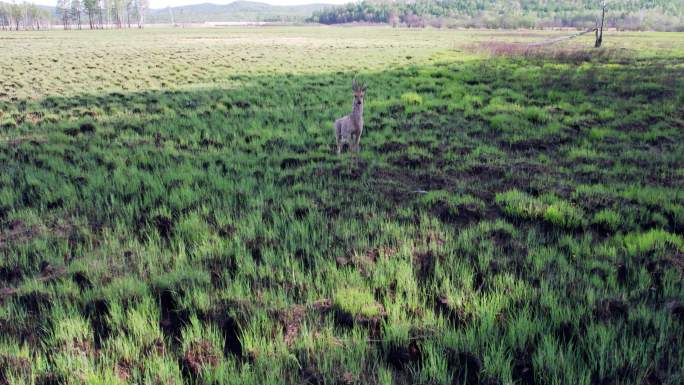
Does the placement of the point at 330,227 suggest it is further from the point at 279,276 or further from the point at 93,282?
the point at 93,282

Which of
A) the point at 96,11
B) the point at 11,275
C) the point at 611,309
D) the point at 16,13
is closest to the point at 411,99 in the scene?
the point at 611,309

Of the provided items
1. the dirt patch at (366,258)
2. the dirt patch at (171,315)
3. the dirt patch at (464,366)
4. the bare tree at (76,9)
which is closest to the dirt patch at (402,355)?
the dirt patch at (464,366)

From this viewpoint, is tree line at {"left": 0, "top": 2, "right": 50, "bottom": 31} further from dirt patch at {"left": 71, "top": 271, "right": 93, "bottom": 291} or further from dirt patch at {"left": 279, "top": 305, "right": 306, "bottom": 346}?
dirt patch at {"left": 279, "top": 305, "right": 306, "bottom": 346}

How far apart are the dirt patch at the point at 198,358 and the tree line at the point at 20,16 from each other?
203 m

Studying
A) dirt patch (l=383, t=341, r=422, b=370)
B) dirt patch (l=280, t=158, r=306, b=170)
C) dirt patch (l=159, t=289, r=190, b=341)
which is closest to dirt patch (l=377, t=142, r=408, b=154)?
dirt patch (l=280, t=158, r=306, b=170)

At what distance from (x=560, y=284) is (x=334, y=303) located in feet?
7.29

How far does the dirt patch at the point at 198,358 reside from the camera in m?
2.94

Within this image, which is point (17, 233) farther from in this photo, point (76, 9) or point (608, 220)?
point (76, 9)

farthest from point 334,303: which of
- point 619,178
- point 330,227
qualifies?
point 619,178

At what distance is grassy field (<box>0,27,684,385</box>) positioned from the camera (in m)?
2.98

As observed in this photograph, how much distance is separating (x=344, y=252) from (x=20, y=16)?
219048 millimetres

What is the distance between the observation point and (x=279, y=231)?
17.3 ft

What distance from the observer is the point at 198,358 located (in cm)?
304

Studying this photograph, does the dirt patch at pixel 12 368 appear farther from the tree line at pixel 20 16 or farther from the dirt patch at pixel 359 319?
the tree line at pixel 20 16
